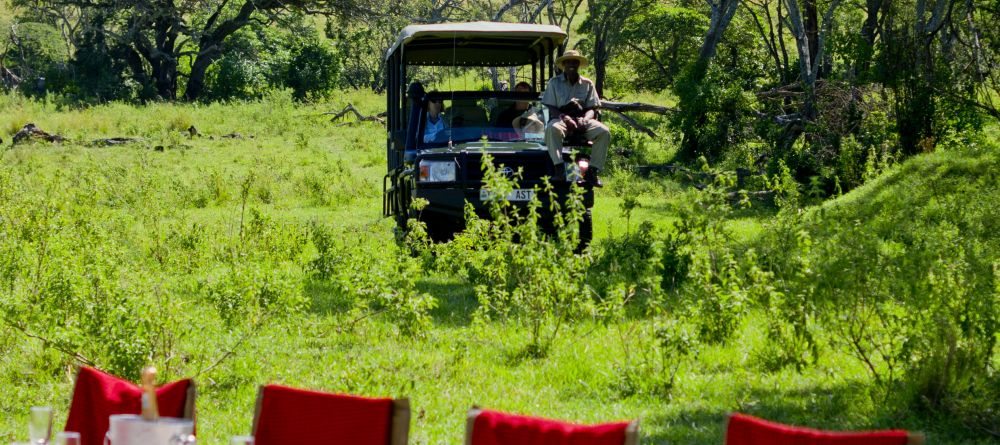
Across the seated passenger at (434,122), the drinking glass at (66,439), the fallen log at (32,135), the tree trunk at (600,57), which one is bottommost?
the drinking glass at (66,439)

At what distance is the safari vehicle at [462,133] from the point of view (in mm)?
11570

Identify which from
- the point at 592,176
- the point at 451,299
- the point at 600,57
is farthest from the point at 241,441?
the point at 600,57

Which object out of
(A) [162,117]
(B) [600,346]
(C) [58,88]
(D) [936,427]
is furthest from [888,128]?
(C) [58,88]

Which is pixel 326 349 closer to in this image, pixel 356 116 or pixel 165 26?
pixel 356 116

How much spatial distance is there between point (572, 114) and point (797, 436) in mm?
8891

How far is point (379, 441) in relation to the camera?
3.33 meters

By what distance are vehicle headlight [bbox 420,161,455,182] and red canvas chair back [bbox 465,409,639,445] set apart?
8470mm

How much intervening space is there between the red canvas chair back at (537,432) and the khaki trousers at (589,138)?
8.13m

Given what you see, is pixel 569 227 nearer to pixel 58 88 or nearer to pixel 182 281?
pixel 182 281

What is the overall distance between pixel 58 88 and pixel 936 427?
43.8m

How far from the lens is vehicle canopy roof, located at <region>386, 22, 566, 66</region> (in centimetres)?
1262

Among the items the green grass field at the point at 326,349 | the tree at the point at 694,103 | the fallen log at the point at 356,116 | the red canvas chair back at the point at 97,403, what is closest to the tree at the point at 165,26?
the fallen log at the point at 356,116

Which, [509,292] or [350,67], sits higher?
[350,67]

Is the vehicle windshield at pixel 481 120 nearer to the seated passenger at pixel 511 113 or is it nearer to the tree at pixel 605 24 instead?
the seated passenger at pixel 511 113
